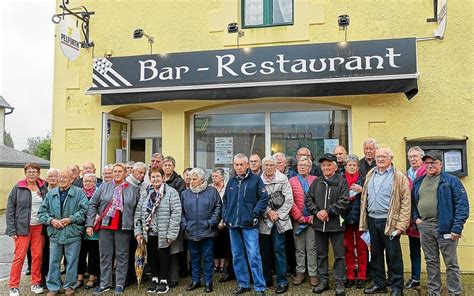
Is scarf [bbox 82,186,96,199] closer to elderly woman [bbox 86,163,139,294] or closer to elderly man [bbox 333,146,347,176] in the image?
elderly woman [bbox 86,163,139,294]

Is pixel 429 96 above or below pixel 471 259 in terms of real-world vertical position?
above

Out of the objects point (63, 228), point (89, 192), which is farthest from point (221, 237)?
point (63, 228)

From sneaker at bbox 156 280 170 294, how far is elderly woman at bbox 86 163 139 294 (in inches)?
20.1

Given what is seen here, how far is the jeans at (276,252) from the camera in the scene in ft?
18.5

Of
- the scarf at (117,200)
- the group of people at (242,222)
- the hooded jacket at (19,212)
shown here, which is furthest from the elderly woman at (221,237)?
the hooded jacket at (19,212)

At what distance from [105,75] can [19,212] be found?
270cm

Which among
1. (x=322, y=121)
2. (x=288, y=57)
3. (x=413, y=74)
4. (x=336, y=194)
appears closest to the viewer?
(x=336, y=194)

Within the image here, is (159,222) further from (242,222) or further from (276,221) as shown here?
(276,221)

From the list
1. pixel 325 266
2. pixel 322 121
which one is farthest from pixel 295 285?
pixel 322 121

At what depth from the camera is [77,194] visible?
5.89m

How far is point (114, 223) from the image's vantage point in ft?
19.0

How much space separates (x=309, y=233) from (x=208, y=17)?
4.08 m

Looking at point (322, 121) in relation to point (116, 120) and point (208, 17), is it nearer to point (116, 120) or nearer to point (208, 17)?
point (208, 17)

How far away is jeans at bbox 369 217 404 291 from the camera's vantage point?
5.20m
